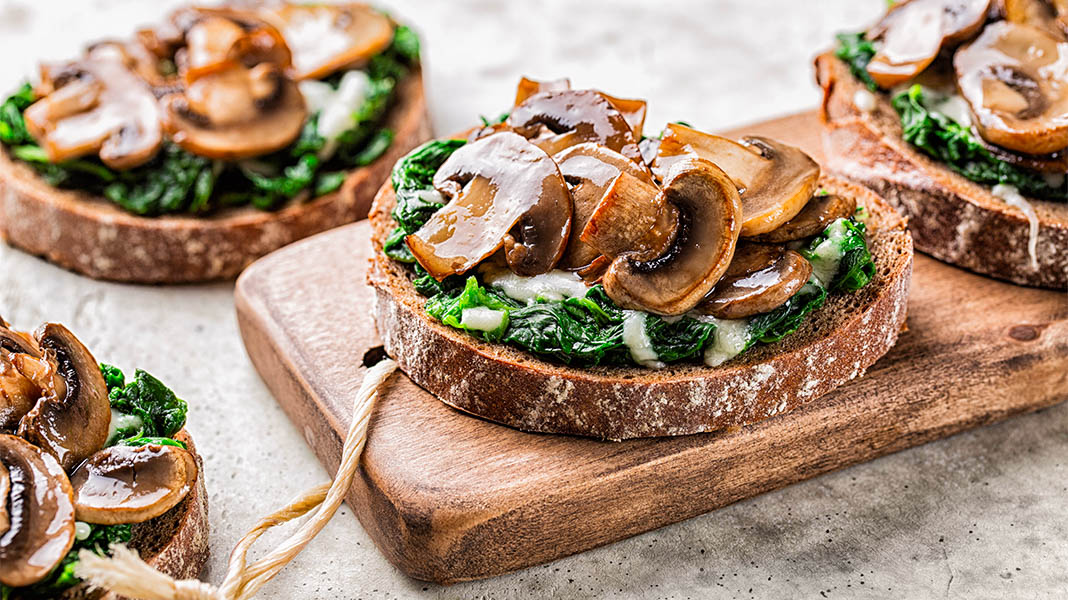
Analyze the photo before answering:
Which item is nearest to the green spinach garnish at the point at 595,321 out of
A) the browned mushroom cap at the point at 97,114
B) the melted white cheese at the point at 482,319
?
the melted white cheese at the point at 482,319

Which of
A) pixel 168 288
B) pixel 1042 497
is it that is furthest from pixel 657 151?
pixel 168 288

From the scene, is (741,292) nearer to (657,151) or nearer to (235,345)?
(657,151)

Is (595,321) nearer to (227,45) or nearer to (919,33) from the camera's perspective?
(919,33)

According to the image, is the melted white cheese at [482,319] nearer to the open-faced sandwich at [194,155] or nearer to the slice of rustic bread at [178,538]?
the slice of rustic bread at [178,538]

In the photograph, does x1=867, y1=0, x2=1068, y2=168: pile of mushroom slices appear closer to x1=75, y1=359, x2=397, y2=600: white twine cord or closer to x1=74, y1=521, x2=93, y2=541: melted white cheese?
x1=75, y1=359, x2=397, y2=600: white twine cord

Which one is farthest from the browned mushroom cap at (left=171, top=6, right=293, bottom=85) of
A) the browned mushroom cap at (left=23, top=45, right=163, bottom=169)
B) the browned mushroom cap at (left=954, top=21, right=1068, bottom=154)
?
the browned mushroom cap at (left=954, top=21, right=1068, bottom=154)

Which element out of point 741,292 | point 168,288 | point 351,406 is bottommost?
point 168,288
